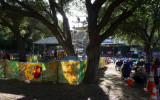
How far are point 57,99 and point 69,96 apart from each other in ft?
1.94

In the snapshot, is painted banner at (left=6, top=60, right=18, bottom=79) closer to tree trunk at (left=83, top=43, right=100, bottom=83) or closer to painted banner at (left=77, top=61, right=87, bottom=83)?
painted banner at (left=77, top=61, right=87, bottom=83)

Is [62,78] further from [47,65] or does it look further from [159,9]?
[159,9]

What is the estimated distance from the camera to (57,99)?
6.03m

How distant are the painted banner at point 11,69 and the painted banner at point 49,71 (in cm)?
195

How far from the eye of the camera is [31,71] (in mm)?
8930

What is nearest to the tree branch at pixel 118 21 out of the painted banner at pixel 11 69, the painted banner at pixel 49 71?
the painted banner at pixel 49 71

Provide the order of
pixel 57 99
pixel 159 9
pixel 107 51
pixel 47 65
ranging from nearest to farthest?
pixel 57 99
pixel 47 65
pixel 159 9
pixel 107 51

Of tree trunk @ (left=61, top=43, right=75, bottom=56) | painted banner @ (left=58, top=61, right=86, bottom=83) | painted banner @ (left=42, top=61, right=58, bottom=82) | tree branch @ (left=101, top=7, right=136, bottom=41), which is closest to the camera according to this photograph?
tree branch @ (left=101, top=7, right=136, bottom=41)

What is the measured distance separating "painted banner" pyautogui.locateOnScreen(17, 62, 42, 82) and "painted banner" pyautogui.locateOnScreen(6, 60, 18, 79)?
0.45m

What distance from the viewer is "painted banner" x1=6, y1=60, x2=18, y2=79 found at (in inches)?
370

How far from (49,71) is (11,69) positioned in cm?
269

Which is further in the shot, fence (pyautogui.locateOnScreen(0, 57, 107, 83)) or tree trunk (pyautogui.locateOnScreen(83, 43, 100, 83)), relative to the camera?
tree trunk (pyautogui.locateOnScreen(83, 43, 100, 83))

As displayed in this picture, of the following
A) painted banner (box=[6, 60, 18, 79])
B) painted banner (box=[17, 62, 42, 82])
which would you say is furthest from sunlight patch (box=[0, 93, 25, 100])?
painted banner (box=[6, 60, 18, 79])

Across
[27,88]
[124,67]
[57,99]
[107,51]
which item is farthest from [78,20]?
[107,51]
